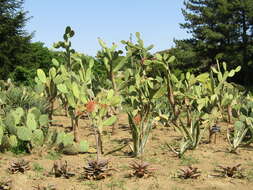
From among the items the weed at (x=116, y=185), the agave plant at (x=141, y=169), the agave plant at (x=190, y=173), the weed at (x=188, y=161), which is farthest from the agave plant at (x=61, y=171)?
the weed at (x=188, y=161)

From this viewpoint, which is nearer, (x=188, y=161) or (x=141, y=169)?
(x=141, y=169)

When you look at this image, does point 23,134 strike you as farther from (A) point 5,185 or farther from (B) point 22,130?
(A) point 5,185

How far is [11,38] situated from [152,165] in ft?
58.9

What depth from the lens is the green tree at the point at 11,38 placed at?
19859mm

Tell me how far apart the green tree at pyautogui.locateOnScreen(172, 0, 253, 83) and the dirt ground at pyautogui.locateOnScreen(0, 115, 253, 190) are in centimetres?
1996

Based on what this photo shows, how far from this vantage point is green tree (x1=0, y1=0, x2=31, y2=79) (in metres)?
19.9

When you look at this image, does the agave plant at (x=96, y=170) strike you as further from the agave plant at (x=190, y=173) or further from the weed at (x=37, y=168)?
the agave plant at (x=190, y=173)

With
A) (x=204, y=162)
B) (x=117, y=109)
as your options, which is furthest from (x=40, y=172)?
(x=117, y=109)

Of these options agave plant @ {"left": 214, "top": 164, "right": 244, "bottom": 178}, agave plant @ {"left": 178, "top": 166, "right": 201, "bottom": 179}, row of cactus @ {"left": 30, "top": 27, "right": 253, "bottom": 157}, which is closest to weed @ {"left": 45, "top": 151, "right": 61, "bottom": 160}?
row of cactus @ {"left": 30, "top": 27, "right": 253, "bottom": 157}

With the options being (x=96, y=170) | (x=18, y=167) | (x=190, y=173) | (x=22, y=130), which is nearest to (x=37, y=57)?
(x=22, y=130)

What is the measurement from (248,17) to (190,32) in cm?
392

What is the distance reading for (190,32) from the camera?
26.1m

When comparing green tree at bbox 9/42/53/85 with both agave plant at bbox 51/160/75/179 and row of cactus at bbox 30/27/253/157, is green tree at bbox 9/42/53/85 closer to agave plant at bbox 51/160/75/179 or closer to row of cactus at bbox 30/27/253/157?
row of cactus at bbox 30/27/253/157

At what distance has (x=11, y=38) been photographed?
796 inches
